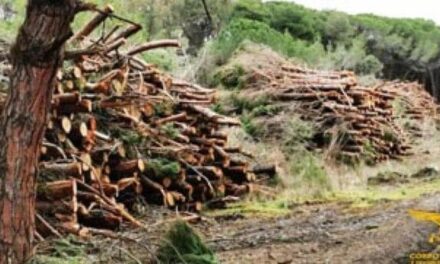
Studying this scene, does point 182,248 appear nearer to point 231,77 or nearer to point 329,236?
point 329,236

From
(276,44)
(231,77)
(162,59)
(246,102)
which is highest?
(276,44)

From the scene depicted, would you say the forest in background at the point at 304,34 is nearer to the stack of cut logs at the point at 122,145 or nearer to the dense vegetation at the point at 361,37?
the dense vegetation at the point at 361,37

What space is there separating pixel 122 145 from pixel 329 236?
6.86ft

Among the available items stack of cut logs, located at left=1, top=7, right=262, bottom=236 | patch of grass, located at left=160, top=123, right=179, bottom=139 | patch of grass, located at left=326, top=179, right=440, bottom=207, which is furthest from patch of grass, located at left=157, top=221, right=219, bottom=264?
patch of grass, located at left=326, top=179, right=440, bottom=207

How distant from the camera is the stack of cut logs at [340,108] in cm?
1120

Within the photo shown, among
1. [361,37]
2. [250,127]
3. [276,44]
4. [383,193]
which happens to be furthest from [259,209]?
[361,37]

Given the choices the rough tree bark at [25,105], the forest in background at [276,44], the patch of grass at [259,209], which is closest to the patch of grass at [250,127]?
the forest in background at [276,44]

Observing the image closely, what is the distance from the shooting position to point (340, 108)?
1127 centimetres

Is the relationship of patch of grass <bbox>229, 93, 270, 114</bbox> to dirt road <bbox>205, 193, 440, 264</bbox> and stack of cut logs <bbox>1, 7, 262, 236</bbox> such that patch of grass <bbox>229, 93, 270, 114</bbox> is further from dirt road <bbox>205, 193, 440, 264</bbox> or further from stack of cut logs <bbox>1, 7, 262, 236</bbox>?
dirt road <bbox>205, 193, 440, 264</bbox>

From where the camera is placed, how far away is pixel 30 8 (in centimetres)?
384

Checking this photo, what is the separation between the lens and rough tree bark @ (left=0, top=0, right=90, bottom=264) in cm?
381

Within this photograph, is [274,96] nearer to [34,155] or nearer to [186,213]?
[186,213]

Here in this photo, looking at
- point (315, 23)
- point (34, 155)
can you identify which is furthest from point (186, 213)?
point (315, 23)

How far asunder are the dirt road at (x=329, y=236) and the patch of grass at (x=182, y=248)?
0.64 meters
